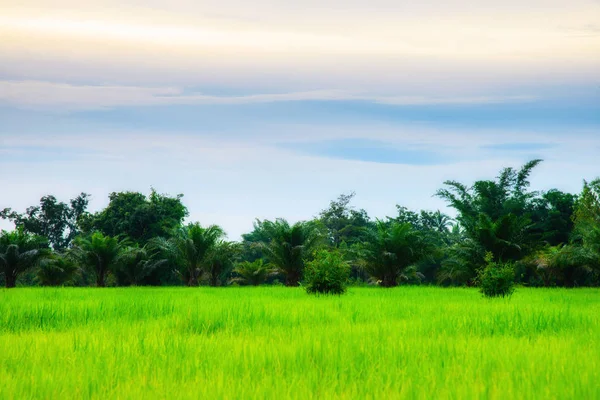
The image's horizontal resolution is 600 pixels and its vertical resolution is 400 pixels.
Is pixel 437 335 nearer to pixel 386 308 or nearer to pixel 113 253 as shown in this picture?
pixel 386 308

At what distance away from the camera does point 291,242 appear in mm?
26594

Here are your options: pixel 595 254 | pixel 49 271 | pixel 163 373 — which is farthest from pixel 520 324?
pixel 49 271

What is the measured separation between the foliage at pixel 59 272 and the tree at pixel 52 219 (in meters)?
17.5

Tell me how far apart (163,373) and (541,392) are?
314 cm

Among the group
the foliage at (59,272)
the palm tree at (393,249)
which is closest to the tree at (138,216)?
the foliage at (59,272)

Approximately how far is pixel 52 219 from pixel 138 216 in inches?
597

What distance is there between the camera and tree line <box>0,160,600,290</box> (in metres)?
23.4

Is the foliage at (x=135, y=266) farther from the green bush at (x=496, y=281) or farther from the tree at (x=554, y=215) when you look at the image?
the tree at (x=554, y=215)

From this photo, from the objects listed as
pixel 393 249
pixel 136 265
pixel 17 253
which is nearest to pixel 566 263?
pixel 393 249

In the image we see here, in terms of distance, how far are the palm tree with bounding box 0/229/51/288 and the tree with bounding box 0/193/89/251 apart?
20.4 meters

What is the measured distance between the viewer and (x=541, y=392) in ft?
Answer: 14.8

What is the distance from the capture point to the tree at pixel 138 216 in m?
35.2

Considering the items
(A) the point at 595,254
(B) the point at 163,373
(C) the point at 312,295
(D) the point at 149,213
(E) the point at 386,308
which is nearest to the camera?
(B) the point at 163,373

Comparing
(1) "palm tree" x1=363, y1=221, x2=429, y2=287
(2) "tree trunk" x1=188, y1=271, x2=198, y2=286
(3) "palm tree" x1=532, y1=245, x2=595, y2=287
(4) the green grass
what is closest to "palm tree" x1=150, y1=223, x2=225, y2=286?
(2) "tree trunk" x1=188, y1=271, x2=198, y2=286
